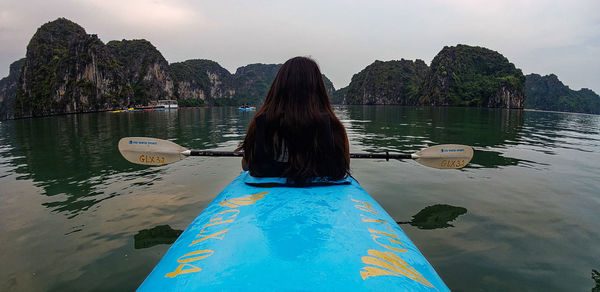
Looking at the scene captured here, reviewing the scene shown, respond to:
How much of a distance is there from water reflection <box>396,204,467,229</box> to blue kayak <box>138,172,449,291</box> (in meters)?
2.59

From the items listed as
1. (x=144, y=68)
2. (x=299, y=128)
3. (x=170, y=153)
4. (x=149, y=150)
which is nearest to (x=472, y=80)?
(x=170, y=153)

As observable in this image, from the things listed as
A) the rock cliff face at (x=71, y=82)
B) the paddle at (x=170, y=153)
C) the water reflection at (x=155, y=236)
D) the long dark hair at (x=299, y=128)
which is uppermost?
the rock cliff face at (x=71, y=82)

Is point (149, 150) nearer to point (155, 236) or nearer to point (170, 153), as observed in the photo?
point (170, 153)

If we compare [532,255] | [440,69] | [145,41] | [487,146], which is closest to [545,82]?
[440,69]

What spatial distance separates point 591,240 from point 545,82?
219m

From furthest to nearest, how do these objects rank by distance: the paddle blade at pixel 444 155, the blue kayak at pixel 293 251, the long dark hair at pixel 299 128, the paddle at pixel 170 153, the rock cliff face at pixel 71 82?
1. the rock cliff face at pixel 71 82
2. the paddle blade at pixel 444 155
3. the paddle at pixel 170 153
4. the long dark hair at pixel 299 128
5. the blue kayak at pixel 293 251

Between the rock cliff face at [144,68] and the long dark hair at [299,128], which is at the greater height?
the rock cliff face at [144,68]

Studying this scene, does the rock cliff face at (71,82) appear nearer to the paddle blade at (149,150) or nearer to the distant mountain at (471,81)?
the paddle blade at (149,150)

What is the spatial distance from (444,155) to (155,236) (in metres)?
5.26

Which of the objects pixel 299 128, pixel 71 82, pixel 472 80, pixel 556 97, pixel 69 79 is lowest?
pixel 299 128

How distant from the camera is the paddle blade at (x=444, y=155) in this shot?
220 inches

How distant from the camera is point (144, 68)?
154m

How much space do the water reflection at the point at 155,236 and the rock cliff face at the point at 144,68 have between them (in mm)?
158865

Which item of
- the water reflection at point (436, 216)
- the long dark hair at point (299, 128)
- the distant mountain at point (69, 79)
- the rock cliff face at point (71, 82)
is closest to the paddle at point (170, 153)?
the water reflection at point (436, 216)
